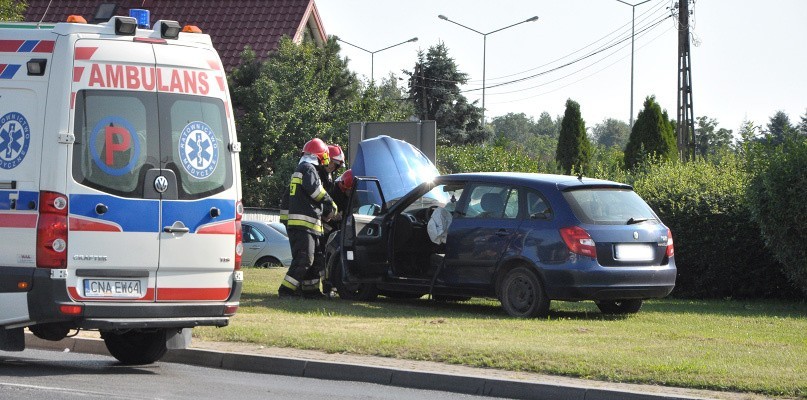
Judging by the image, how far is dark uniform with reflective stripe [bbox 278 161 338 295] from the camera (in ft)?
51.8

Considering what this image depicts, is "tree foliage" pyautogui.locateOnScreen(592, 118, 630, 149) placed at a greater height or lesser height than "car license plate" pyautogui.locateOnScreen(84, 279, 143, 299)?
greater

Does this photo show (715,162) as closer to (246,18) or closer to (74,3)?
(246,18)

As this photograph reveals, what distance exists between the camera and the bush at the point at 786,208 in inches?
666

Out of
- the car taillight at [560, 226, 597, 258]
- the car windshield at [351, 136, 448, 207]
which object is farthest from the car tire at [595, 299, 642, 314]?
the car windshield at [351, 136, 448, 207]

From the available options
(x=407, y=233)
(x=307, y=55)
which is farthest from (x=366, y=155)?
(x=307, y=55)

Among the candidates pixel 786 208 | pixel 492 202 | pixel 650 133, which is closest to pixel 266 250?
pixel 786 208

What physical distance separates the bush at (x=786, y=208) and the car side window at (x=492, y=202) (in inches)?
172

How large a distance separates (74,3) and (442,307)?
121 feet

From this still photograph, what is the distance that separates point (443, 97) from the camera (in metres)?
70.3

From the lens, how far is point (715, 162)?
23781 millimetres

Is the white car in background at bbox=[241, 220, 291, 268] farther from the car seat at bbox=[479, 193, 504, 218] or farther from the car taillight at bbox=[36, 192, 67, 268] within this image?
the car taillight at bbox=[36, 192, 67, 268]

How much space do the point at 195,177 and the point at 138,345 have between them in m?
1.82

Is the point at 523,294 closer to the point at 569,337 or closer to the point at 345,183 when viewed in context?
the point at 569,337

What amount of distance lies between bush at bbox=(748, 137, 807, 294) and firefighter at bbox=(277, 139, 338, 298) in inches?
230
